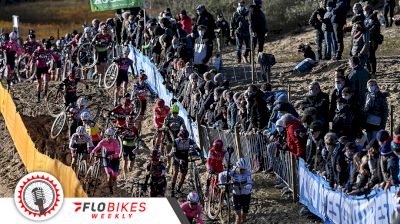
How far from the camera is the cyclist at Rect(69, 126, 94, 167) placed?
72.0ft

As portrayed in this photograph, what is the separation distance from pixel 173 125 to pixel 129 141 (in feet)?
3.95

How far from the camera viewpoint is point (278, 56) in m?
30.7

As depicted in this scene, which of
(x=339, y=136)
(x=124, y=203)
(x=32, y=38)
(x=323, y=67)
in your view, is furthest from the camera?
(x=32, y=38)

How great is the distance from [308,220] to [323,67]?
9.02 meters

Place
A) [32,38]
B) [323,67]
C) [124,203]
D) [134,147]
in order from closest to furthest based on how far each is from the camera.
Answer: [124,203] → [134,147] → [323,67] → [32,38]

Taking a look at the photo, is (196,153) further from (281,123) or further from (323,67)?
(323,67)

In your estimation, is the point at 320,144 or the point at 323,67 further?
the point at 323,67

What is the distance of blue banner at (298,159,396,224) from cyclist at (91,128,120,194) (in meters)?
4.56

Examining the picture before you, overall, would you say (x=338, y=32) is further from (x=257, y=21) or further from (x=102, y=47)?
(x=102, y=47)

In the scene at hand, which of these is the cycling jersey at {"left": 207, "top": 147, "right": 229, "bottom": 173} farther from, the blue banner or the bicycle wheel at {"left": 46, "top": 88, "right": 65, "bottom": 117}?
the bicycle wheel at {"left": 46, "top": 88, "right": 65, "bottom": 117}

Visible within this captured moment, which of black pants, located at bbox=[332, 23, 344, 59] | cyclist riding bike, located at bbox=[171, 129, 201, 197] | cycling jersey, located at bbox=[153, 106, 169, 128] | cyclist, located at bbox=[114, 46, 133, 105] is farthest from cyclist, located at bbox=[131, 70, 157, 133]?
black pants, located at bbox=[332, 23, 344, 59]

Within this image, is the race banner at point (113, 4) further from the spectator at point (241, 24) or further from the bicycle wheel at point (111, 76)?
the spectator at point (241, 24)

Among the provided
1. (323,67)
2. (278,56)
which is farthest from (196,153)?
(278,56)

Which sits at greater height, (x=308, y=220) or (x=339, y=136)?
(x=339, y=136)
